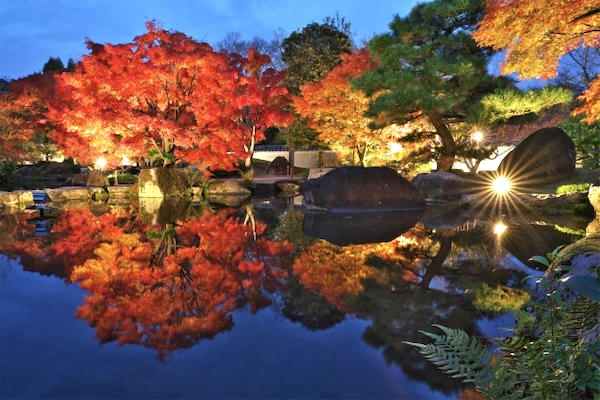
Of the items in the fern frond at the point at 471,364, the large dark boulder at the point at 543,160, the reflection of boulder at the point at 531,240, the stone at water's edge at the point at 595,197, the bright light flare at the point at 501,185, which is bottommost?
the reflection of boulder at the point at 531,240

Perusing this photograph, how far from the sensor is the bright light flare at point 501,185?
47.7 ft

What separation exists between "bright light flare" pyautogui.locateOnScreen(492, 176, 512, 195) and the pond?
5819 mm

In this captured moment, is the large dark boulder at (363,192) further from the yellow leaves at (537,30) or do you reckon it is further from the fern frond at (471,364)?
the fern frond at (471,364)

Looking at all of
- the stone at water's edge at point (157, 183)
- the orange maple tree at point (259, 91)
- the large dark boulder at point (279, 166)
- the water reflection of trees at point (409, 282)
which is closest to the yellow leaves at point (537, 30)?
the water reflection of trees at point (409, 282)

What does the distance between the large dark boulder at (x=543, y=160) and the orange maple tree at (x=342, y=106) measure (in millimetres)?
5448

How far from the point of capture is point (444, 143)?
49.7 ft

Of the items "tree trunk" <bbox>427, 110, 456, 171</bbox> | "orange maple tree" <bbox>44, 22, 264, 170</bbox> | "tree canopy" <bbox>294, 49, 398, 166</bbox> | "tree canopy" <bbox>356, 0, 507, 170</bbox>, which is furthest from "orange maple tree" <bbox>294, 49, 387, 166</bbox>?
"orange maple tree" <bbox>44, 22, 264, 170</bbox>

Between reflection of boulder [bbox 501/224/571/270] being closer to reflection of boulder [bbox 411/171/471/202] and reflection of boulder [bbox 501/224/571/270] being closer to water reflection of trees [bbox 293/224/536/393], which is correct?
water reflection of trees [bbox 293/224/536/393]

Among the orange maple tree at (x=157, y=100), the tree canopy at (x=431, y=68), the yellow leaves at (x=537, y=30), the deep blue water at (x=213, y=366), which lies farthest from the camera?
the orange maple tree at (x=157, y=100)

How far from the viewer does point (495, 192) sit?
1460 centimetres

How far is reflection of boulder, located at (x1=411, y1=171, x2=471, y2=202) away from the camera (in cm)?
1439

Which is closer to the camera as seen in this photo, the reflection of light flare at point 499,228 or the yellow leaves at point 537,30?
the yellow leaves at point 537,30

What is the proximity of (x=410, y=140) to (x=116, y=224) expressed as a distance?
10.7 metres

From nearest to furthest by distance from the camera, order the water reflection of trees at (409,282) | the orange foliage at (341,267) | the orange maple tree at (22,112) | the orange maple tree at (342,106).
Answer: the water reflection of trees at (409,282) → the orange foliage at (341,267) → the orange maple tree at (342,106) → the orange maple tree at (22,112)
